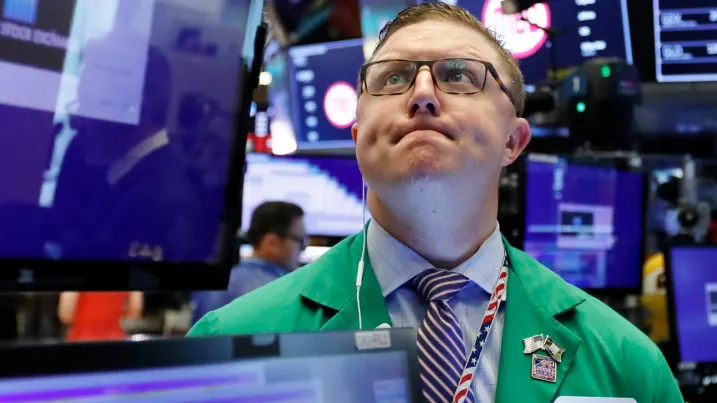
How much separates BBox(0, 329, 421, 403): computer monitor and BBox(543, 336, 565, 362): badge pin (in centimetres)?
45

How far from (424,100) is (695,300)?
6.77 feet

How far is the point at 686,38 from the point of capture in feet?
11.7

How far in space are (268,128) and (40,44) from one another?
22.5ft

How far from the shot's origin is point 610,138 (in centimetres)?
354

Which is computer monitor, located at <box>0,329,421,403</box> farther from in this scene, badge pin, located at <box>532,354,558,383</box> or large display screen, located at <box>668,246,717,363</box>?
large display screen, located at <box>668,246,717,363</box>

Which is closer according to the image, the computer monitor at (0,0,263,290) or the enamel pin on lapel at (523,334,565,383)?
the computer monitor at (0,0,263,290)

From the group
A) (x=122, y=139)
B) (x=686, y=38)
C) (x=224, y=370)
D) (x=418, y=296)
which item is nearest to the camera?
(x=224, y=370)

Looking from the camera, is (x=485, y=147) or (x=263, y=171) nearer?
(x=485, y=147)

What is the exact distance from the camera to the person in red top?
286 cm

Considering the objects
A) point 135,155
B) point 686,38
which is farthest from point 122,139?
point 686,38

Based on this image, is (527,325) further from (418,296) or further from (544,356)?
(418,296)

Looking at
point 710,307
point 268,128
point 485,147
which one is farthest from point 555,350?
point 268,128

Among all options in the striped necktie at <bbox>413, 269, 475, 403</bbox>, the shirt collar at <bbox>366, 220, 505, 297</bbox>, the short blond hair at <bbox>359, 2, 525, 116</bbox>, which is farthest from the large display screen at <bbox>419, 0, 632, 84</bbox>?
the striped necktie at <bbox>413, 269, 475, 403</bbox>

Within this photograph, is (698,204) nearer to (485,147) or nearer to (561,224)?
(561,224)
